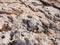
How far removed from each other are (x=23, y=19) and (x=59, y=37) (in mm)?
1808

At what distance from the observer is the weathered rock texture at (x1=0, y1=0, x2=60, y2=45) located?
631 centimetres

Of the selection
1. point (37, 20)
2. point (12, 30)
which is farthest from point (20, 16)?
point (12, 30)

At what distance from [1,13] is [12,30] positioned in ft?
5.84

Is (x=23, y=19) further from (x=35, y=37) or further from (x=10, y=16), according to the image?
(x=35, y=37)

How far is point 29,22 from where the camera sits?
7.37 metres

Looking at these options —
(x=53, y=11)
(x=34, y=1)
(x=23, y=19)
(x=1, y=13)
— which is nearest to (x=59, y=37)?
(x=23, y=19)

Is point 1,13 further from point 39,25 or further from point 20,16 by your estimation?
point 39,25

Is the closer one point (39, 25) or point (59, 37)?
point (59, 37)

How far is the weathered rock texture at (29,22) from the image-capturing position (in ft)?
20.7

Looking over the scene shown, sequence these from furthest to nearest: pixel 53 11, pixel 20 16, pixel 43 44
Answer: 1. pixel 53 11
2. pixel 20 16
3. pixel 43 44

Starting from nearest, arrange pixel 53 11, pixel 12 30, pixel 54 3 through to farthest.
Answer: pixel 12 30 < pixel 53 11 < pixel 54 3

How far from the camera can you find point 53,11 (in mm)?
9023

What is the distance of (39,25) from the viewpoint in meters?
7.41

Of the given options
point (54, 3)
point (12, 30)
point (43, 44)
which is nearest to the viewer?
point (43, 44)
